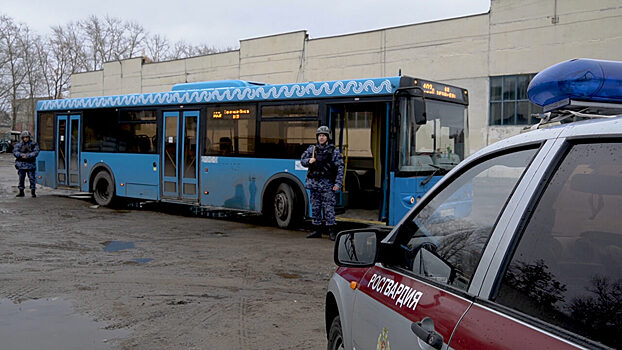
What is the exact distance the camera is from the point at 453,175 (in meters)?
2.42

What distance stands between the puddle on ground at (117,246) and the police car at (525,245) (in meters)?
7.30

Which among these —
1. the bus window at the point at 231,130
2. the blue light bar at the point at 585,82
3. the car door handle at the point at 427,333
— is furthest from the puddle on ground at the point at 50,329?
the bus window at the point at 231,130

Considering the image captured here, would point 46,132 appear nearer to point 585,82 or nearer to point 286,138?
point 286,138

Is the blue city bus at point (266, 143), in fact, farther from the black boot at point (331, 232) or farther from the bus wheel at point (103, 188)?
the black boot at point (331, 232)

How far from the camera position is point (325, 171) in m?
10.3

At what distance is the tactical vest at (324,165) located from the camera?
10297mm

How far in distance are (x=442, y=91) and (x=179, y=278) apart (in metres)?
6.06

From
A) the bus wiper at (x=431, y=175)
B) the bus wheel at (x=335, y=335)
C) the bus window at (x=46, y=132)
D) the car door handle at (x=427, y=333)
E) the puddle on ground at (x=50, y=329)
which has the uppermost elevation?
the bus window at (x=46, y=132)

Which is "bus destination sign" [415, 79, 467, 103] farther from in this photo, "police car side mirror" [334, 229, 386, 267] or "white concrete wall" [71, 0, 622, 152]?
"white concrete wall" [71, 0, 622, 152]

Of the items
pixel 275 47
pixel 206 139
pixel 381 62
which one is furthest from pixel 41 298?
pixel 275 47

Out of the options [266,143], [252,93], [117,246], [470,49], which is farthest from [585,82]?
[470,49]

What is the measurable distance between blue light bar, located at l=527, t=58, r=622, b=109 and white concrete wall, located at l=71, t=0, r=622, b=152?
915 inches

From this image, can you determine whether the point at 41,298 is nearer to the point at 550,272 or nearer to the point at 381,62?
the point at 550,272

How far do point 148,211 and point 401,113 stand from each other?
7.65 m
